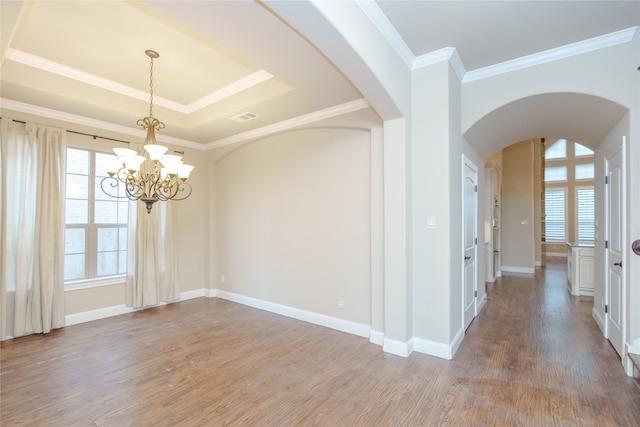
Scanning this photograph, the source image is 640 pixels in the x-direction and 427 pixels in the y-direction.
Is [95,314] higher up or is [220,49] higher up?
[220,49]

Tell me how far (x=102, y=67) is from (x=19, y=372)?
3.29 meters

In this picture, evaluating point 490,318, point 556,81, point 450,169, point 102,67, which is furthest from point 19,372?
point 556,81

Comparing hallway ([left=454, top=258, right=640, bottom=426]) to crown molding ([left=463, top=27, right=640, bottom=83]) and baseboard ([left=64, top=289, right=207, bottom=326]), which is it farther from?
baseboard ([left=64, top=289, right=207, bottom=326])

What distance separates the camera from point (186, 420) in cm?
222

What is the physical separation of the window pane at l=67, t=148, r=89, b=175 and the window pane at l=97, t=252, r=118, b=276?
A: 1242 mm

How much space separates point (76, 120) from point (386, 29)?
→ 427 cm

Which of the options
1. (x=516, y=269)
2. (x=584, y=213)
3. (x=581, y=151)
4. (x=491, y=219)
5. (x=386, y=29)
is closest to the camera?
(x=386, y=29)

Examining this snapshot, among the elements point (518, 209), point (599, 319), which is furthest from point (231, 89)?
point (518, 209)

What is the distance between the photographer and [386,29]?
270 centimetres

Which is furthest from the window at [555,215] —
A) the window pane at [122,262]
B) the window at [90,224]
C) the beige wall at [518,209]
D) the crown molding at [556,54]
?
the window at [90,224]

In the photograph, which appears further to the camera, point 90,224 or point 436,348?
point 90,224

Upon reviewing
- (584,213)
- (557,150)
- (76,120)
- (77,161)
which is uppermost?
(557,150)

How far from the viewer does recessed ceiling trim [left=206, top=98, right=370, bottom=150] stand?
150 inches

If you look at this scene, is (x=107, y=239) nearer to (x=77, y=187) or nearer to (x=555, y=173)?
(x=77, y=187)
